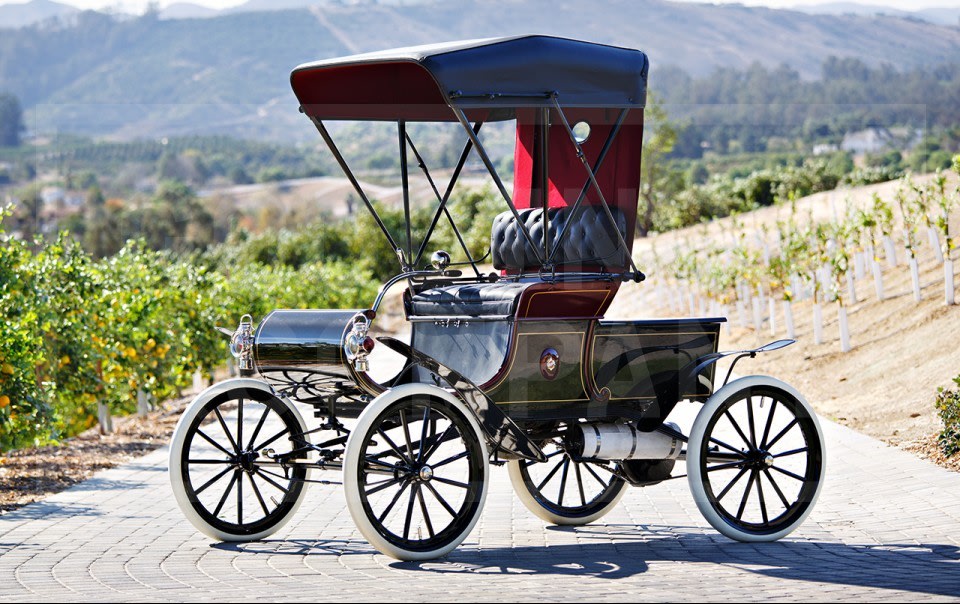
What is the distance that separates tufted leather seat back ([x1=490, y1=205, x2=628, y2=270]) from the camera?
7699 millimetres

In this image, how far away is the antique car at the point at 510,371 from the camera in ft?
21.8

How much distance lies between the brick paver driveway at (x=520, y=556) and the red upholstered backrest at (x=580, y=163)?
6.48ft

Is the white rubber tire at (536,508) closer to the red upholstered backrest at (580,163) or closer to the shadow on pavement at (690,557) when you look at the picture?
the shadow on pavement at (690,557)

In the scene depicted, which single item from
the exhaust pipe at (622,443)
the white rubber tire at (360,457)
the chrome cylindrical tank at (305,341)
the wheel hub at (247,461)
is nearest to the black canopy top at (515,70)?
the chrome cylindrical tank at (305,341)

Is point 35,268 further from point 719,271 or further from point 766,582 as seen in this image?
point 719,271

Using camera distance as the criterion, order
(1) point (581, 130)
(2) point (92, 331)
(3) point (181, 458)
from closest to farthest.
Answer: (3) point (181, 458) → (1) point (581, 130) → (2) point (92, 331)

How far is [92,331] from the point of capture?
13.8 m

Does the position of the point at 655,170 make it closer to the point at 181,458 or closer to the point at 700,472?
the point at 700,472

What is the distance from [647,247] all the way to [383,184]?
78.0 meters

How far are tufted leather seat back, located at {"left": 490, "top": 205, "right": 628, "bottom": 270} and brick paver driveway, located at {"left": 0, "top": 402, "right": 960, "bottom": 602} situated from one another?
1688 mm

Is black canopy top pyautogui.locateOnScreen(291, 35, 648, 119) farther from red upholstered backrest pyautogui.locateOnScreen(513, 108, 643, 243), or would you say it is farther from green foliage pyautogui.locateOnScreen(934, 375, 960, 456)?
green foliage pyautogui.locateOnScreen(934, 375, 960, 456)

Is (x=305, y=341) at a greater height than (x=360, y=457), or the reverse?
(x=305, y=341)

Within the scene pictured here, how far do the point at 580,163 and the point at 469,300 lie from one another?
165 centimetres

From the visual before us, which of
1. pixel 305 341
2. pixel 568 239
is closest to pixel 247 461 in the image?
pixel 305 341
